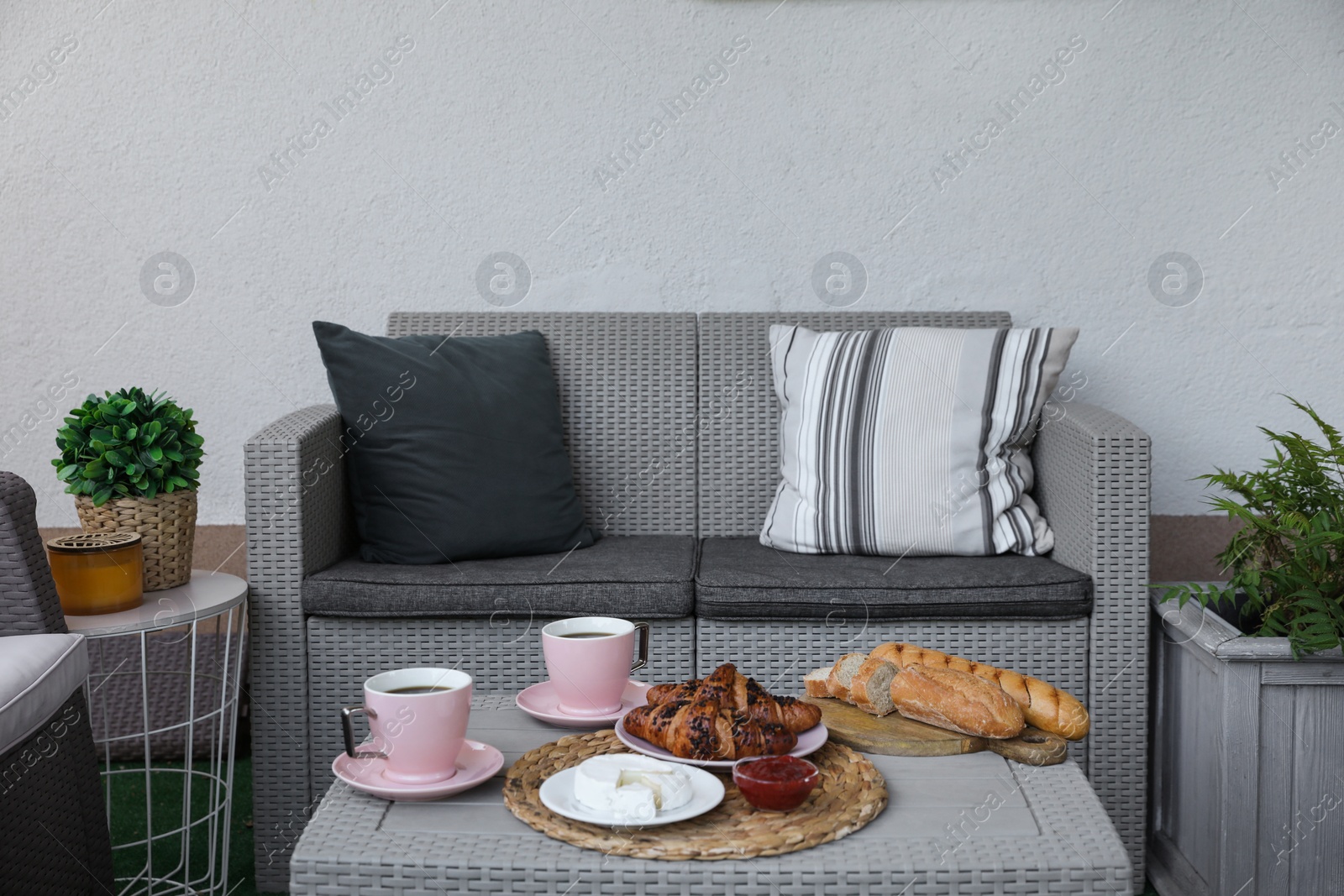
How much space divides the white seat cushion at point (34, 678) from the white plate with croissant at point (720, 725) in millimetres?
707

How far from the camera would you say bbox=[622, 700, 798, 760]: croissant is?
104 cm

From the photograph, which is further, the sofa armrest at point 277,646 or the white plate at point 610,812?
the sofa armrest at point 277,646

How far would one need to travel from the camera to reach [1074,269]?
Result: 2.47 metres

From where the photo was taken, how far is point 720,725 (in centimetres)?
105

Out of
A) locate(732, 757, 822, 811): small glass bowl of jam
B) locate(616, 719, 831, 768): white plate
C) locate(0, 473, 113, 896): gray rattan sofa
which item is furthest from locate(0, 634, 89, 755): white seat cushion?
locate(732, 757, 822, 811): small glass bowl of jam

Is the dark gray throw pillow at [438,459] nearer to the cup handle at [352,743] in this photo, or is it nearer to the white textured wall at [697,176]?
the white textured wall at [697,176]

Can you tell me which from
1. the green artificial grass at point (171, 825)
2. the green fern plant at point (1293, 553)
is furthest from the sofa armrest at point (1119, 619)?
the green artificial grass at point (171, 825)

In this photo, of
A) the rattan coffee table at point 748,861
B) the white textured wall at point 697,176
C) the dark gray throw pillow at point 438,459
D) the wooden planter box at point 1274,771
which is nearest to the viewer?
the rattan coffee table at point 748,861

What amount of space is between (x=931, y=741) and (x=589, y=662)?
1.21 feet

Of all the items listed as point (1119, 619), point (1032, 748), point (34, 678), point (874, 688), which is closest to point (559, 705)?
point (874, 688)

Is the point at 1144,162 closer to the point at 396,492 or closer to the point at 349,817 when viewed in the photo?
the point at 396,492

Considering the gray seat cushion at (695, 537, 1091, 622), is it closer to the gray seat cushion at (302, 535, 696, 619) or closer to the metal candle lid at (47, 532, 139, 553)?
the gray seat cushion at (302, 535, 696, 619)

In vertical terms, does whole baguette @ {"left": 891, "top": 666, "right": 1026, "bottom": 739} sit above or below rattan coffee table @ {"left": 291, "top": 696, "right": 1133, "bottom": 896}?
above

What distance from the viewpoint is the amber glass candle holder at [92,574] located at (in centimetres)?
157
